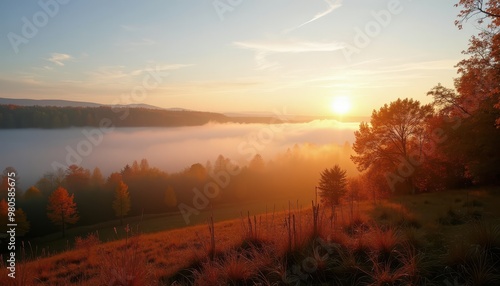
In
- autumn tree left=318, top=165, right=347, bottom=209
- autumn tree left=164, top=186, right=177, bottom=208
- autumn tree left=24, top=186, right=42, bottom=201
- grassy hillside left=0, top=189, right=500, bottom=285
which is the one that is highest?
grassy hillside left=0, top=189, right=500, bottom=285

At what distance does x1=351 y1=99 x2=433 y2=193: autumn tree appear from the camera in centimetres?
2950

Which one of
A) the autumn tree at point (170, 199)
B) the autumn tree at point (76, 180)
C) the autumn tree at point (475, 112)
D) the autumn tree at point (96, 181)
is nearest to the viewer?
the autumn tree at point (475, 112)

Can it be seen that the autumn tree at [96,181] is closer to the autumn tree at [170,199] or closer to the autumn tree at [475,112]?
the autumn tree at [170,199]

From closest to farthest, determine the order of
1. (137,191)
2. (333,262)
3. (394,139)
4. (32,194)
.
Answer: (333,262), (394,139), (32,194), (137,191)

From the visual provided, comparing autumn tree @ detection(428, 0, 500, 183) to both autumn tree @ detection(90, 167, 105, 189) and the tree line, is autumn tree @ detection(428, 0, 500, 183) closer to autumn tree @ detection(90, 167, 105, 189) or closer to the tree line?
the tree line

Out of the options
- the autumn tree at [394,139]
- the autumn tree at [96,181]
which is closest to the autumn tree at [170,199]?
the autumn tree at [96,181]

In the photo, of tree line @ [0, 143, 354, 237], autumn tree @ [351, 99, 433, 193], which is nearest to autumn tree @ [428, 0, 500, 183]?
autumn tree @ [351, 99, 433, 193]

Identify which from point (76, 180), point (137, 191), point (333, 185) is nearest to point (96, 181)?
point (76, 180)

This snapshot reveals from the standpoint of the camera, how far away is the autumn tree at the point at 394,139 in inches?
1161

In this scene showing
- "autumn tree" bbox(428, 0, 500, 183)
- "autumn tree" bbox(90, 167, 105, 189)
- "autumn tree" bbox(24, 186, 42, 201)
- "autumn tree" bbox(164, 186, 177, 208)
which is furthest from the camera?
"autumn tree" bbox(90, 167, 105, 189)

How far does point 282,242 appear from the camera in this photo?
657 centimetres

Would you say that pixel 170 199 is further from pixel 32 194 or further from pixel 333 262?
pixel 333 262

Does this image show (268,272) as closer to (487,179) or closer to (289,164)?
(487,179)

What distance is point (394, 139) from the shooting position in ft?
102
